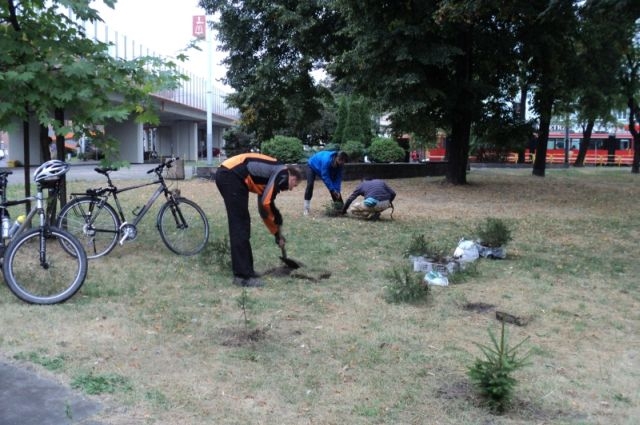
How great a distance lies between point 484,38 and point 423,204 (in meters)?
6.47

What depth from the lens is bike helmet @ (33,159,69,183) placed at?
6.30 m

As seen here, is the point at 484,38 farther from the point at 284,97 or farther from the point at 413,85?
the point at 284,97

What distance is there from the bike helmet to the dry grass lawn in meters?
1.14

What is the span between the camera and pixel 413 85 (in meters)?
17.0

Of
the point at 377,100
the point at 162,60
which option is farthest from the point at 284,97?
the point at 162,60

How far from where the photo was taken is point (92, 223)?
25.1 feet

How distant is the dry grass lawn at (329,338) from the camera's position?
3814 millimetres

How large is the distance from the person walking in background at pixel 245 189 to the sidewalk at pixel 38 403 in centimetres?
272

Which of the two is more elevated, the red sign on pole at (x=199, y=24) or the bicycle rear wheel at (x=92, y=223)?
the red sign on pole at (x=199, y=24)

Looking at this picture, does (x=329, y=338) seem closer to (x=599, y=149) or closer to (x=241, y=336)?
(x=241, y=336)

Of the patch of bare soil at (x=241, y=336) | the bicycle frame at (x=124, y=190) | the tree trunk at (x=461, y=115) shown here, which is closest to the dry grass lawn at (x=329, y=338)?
the patch of bare soil at (x=241, y=336)

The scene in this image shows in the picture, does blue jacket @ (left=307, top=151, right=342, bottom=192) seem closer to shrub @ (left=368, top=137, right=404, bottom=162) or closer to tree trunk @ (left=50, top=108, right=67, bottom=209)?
tree trunk @ (left=50, top=108, right=67, bottom=209)

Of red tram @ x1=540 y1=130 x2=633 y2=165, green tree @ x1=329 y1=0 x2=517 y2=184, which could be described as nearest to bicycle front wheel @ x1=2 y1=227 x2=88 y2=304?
green tree @ x1=329 y1=0 x2=517 y2=184

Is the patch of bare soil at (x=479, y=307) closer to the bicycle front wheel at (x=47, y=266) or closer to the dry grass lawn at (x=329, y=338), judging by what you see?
the dry grass lawn at (x=329, y=338)
